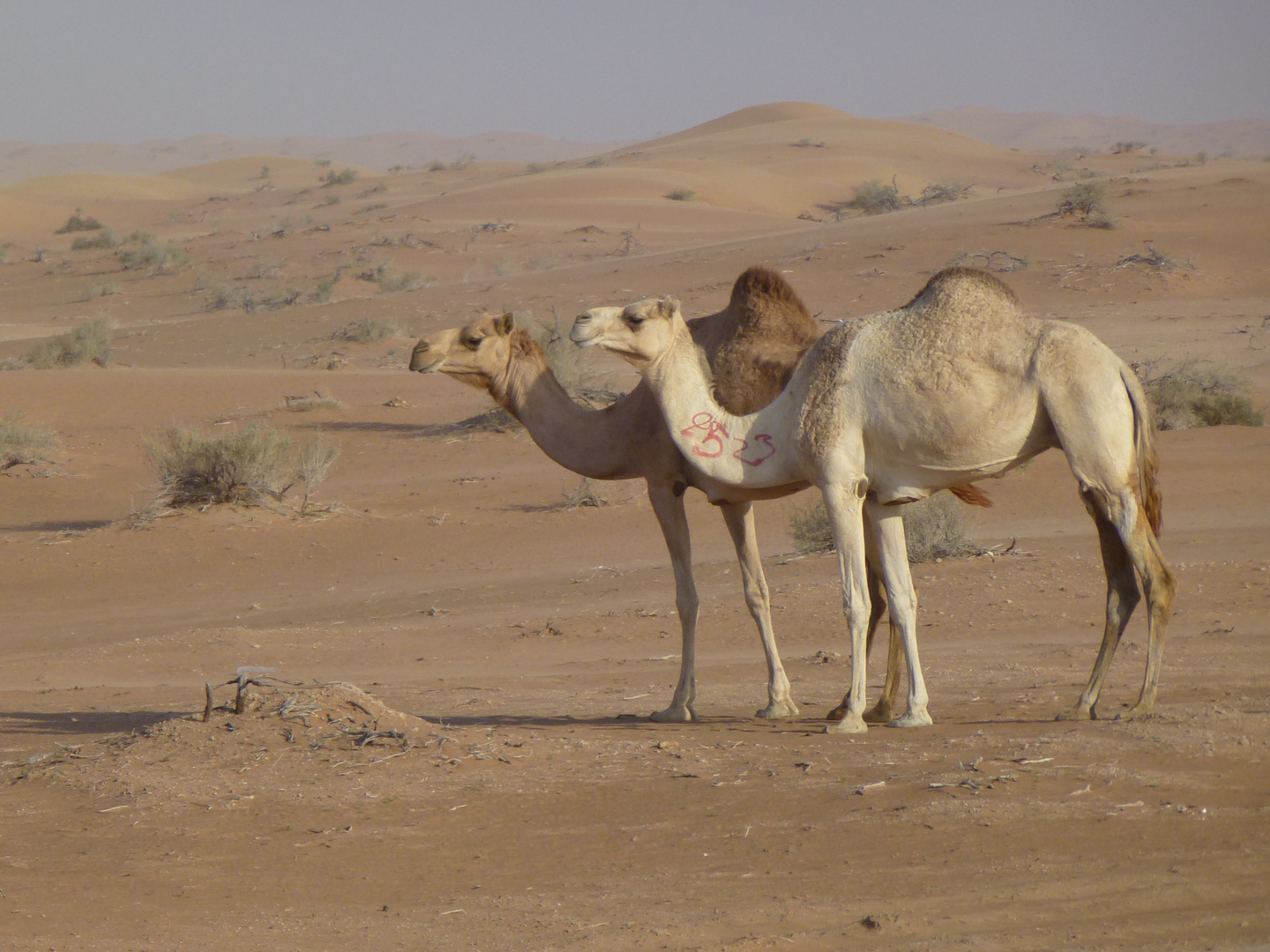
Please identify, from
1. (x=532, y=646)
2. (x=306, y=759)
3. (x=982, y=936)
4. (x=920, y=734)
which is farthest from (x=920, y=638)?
(x=982, y=936)

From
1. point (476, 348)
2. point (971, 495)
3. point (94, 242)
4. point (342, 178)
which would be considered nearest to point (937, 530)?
point (971, 495)

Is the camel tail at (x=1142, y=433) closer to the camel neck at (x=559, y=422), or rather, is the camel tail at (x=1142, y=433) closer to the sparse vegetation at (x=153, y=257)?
the camel neck at (x=559, y=422)

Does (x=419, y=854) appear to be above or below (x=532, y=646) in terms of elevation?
above

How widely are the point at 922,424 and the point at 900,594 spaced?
3.17 ft

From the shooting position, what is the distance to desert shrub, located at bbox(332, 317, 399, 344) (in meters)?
30.6

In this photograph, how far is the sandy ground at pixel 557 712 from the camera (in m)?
4.75

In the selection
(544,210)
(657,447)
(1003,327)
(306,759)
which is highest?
(544,210)

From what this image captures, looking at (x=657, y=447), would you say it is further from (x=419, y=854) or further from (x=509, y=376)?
(x=419, y=854)

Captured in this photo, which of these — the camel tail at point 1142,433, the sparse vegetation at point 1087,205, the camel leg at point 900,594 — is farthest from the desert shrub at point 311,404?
the sparse vegetation at point 1087,205

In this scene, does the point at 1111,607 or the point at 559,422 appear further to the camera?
the point at 559,422

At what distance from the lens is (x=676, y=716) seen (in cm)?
776

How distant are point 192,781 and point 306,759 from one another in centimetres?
57

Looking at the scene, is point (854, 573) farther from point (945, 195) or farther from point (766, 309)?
point (945, 195)

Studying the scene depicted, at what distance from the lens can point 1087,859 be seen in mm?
4730
